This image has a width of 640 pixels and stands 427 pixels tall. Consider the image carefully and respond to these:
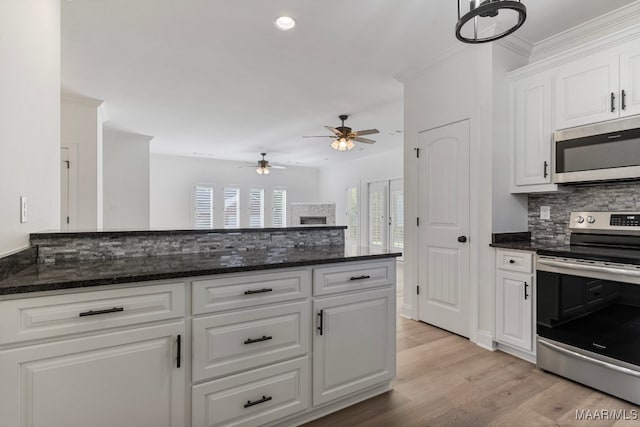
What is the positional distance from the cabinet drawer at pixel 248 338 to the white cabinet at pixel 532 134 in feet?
7.34

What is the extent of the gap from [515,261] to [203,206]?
7.57 metres

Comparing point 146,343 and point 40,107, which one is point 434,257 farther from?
point 40,107

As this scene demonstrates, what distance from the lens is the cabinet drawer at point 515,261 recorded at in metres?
2.50

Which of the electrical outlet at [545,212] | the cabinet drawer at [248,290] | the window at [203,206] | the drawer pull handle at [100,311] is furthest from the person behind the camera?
the window at [203,206]

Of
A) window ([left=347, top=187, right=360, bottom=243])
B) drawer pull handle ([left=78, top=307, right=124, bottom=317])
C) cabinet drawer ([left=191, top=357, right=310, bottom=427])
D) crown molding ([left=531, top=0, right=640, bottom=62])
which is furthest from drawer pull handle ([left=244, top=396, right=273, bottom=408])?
window ([left=347, top=187, right=360, bottom=243])

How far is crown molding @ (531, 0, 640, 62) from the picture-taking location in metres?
2.44

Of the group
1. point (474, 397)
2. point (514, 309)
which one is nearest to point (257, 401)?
point (474, 397)

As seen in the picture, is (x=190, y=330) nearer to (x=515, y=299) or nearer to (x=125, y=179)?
(x=515, y=299)

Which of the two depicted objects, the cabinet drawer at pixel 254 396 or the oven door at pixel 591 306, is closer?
the cabinet drawer at pixel 254 396

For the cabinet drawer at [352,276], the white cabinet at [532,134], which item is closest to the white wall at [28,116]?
the cabinet drawer at [352,276]

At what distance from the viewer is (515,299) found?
2.60 m

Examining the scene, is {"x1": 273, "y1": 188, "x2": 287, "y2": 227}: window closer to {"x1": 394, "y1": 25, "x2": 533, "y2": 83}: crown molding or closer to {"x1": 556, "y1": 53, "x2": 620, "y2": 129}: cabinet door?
{"x1": 394, "y1": 25, "x2": 533, "y2": 83}: crown molding

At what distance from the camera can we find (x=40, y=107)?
1825 mm

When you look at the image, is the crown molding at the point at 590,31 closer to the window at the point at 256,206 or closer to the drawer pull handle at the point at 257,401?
the drawer pull handle at the point at 257,401
